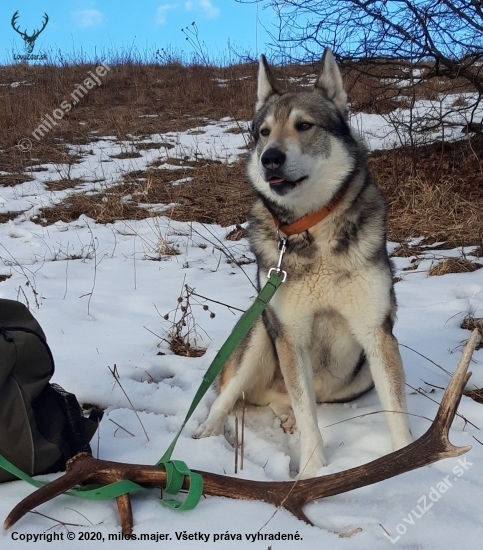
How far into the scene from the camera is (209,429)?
8.00 feet

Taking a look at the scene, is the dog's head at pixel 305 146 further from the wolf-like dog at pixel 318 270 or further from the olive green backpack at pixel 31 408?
the olive green backpack at pixel 31 408

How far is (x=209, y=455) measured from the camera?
212 centimetres

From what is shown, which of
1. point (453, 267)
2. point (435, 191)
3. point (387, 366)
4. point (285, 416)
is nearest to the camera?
point (387, 366)

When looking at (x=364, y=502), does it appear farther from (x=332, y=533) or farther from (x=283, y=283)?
(x=283, y=283)

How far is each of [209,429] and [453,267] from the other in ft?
8.91

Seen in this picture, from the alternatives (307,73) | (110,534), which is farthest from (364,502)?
(307,73)

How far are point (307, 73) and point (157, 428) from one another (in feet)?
17.5

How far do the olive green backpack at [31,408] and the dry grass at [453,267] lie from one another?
3162 mm

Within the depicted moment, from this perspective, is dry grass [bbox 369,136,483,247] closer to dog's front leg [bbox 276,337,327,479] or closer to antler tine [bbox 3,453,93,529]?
dog's front leg [bbox 276,337,327,479]

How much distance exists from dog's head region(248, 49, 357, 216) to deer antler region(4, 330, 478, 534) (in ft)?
3.28

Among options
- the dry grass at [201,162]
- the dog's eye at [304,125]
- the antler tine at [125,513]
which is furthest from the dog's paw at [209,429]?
the dry grass at [201,162]

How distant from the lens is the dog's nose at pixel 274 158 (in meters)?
2.29

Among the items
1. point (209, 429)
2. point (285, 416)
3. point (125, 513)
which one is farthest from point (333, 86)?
point (125, 513)

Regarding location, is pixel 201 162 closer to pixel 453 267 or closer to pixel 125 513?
pixel 453 267
